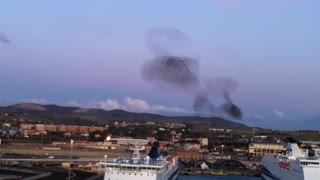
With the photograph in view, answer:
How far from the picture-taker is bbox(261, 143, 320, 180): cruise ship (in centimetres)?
4081

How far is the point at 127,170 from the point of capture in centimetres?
3662

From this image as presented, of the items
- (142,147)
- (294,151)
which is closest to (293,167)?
(294,151)

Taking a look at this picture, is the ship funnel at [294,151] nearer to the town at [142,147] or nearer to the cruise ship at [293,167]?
the cruise ship at [293,167]

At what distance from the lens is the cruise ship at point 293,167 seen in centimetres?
4081

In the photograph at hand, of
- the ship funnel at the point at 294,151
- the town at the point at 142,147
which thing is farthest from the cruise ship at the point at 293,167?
the town at the point at 142,147

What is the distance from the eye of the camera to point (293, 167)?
44.7 meters

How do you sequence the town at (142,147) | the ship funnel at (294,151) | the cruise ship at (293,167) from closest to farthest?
the cruise ship at (293,167) < the ship funnel at (294,151) < the town at (142,147)

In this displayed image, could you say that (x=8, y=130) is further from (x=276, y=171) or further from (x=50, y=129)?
→ (x=276, y=171)

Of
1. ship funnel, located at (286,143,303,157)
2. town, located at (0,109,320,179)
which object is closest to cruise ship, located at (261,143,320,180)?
ship funnel, located at (286,143,303,157)

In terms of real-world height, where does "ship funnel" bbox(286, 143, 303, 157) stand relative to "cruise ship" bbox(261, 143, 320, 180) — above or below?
above

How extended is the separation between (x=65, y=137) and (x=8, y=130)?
11378 mm

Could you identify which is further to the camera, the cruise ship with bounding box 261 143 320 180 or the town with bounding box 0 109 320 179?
the town with bounding box 0 109 320 179

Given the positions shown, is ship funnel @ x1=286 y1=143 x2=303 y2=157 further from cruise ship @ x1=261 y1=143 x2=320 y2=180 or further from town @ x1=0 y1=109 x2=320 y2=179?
town @ x1=0 y1=109 x2=320 y2=179

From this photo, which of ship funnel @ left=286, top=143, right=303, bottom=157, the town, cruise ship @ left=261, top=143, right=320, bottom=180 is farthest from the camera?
the town
